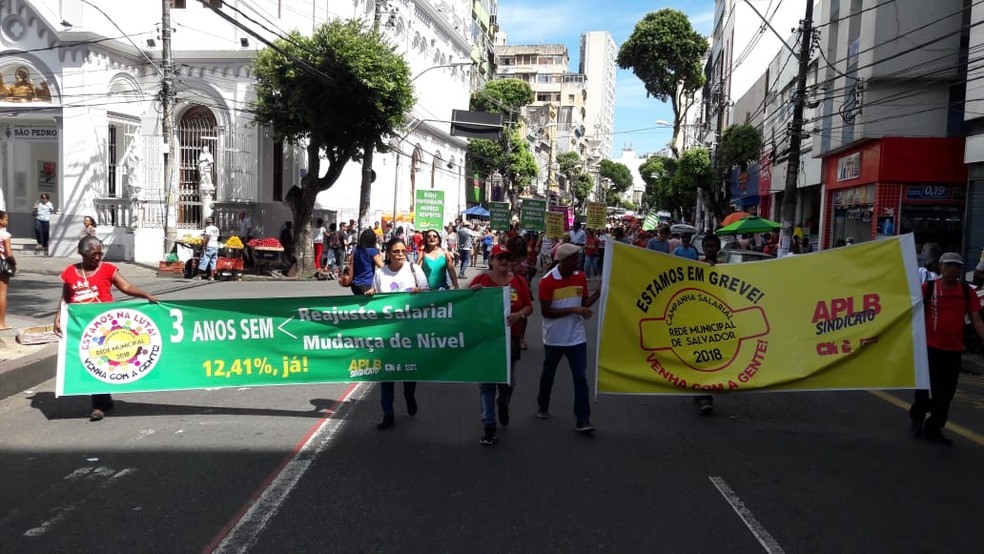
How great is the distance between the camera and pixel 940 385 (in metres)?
6.74

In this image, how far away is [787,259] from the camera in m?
6.92

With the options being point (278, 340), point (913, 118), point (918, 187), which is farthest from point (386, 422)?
point (913, 118)

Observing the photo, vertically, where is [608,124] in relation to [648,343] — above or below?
above

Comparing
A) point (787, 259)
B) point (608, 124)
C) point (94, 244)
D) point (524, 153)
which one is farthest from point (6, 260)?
point (608, 124)

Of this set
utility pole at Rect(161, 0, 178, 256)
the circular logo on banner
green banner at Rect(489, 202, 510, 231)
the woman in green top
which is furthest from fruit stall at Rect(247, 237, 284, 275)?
the circular logo on banner

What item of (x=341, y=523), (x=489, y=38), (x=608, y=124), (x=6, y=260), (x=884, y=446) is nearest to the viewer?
(x=341, y=523)

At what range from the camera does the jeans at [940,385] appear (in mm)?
6719

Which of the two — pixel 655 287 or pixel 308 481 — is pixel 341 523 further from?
pixel 655 287

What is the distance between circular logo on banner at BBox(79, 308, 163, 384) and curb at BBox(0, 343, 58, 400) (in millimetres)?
1644

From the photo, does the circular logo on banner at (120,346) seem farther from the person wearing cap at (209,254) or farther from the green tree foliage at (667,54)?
the green tree foliage at (667,54)

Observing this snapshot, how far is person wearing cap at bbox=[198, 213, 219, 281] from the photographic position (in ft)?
68.7

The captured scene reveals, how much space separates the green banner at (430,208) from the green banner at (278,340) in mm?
15269

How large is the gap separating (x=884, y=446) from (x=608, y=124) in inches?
6594

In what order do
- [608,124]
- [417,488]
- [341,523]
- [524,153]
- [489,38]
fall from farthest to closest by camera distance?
[608,124], [489,38], [524,153], [417,488], [341,523]
